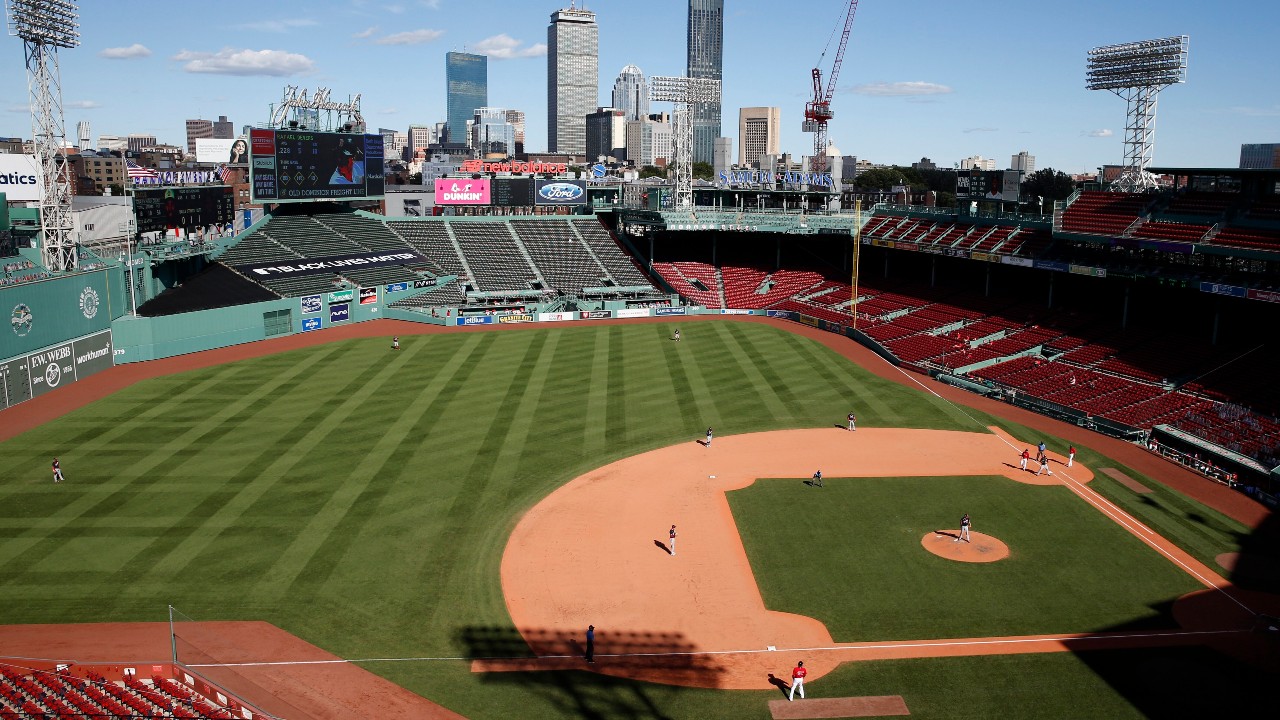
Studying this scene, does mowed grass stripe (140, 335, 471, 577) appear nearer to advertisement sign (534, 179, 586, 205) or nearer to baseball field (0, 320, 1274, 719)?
baseball field (0, 320, 1274, 719)

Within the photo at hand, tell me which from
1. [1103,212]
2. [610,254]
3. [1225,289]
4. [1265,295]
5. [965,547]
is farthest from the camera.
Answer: [610,254]

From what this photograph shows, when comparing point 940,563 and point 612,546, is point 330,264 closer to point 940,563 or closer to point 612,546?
point 612,546

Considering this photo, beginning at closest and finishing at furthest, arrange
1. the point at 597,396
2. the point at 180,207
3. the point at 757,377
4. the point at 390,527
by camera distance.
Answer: the point at 390,527
the point at 597,396
the point at 757,377
the point at 180,207

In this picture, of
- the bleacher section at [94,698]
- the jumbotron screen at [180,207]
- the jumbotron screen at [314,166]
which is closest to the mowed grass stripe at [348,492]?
the bleacher section at [94,698]

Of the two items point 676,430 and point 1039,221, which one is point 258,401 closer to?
point 676,430

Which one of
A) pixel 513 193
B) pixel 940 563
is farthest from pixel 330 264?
pixel 940 563

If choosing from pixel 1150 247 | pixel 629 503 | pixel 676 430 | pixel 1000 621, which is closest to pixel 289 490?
pixel 629 503

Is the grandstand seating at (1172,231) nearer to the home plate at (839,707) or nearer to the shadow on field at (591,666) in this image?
the home plate at (839,707)
